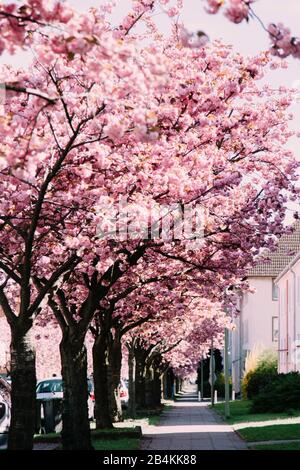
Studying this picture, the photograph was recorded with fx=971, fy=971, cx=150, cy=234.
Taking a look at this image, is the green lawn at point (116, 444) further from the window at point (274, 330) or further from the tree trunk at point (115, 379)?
the window at point (274, 330)

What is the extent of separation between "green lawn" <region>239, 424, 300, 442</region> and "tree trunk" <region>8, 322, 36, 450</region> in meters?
8.16

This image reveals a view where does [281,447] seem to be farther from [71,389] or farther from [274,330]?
[274,330]

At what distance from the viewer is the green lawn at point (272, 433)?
67.5ft

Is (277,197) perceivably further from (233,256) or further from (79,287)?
(79,287)

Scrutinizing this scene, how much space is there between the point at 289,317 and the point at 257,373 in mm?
6204

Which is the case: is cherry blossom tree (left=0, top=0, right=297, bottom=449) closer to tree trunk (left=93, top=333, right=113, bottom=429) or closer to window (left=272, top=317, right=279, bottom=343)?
tree trunk (left=93, top=333, right=113, bottom=429)

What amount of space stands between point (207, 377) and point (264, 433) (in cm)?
8444

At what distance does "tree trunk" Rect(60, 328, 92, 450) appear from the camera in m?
16.9

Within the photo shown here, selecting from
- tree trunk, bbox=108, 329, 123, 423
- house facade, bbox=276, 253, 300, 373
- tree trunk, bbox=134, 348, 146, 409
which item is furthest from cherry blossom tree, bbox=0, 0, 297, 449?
house facade, bbox=276, 253, 300, 373

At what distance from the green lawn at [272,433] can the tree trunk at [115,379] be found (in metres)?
5.51

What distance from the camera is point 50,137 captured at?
520 inches

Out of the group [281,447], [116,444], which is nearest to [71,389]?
[116,444]

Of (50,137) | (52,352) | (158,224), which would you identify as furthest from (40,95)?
(52,352)

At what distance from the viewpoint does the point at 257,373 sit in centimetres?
5628
